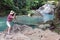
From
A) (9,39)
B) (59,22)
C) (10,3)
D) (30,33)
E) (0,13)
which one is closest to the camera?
(9,39)

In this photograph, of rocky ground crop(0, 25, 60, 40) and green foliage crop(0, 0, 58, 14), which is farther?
green foliage crop(0, 0, 58, 14)

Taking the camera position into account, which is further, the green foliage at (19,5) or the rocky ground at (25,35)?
the green foliage at (19,5)

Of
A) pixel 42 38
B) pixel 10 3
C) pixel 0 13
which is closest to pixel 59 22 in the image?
pixel 42 38

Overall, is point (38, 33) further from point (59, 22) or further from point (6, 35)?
point (59, 22)

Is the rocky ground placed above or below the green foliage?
below

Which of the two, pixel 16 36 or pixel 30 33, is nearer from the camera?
pixel 16 36

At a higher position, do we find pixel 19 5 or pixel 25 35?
pixel 19 5

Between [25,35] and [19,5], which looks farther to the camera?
[19,5]

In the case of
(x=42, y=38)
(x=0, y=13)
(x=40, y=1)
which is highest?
(x=40, y=1)

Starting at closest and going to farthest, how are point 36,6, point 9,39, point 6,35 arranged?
point 9,39, point 6,35, point 36,6

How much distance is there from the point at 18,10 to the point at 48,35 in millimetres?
20952

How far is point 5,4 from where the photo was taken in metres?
28.1

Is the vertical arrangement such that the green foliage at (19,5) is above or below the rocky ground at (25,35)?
above

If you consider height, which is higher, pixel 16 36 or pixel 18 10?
pixel 18 10
